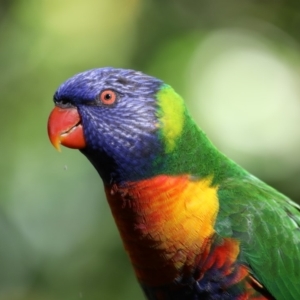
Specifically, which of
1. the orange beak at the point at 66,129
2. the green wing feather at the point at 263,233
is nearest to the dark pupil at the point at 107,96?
the orange beak at the point at 66,129

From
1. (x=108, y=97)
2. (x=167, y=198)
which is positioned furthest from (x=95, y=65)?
(x=167, y=198)

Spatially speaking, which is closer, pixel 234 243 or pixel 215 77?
pixel 234 243

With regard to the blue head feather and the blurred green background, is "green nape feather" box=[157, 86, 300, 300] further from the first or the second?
the blurred green background

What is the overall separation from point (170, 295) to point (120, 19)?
376 centimetres

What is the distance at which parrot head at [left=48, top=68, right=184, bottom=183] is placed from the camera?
7.73 ft

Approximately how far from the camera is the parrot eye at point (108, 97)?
238cm

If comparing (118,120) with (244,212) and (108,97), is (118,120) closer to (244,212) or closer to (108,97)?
(108,97)

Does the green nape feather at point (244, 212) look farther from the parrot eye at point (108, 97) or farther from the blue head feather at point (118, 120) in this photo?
the parrot eye at point (108, 97)

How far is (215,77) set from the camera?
531cm

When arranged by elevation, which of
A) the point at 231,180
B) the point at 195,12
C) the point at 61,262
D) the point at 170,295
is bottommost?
the point at 61,262

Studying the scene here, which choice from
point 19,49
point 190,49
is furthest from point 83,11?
point 190,49

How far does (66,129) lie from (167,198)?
0.52 meters

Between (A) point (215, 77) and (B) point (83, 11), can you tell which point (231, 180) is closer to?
(A) point (215, 77)

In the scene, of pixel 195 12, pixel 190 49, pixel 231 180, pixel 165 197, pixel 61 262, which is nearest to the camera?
pixel 165 197
